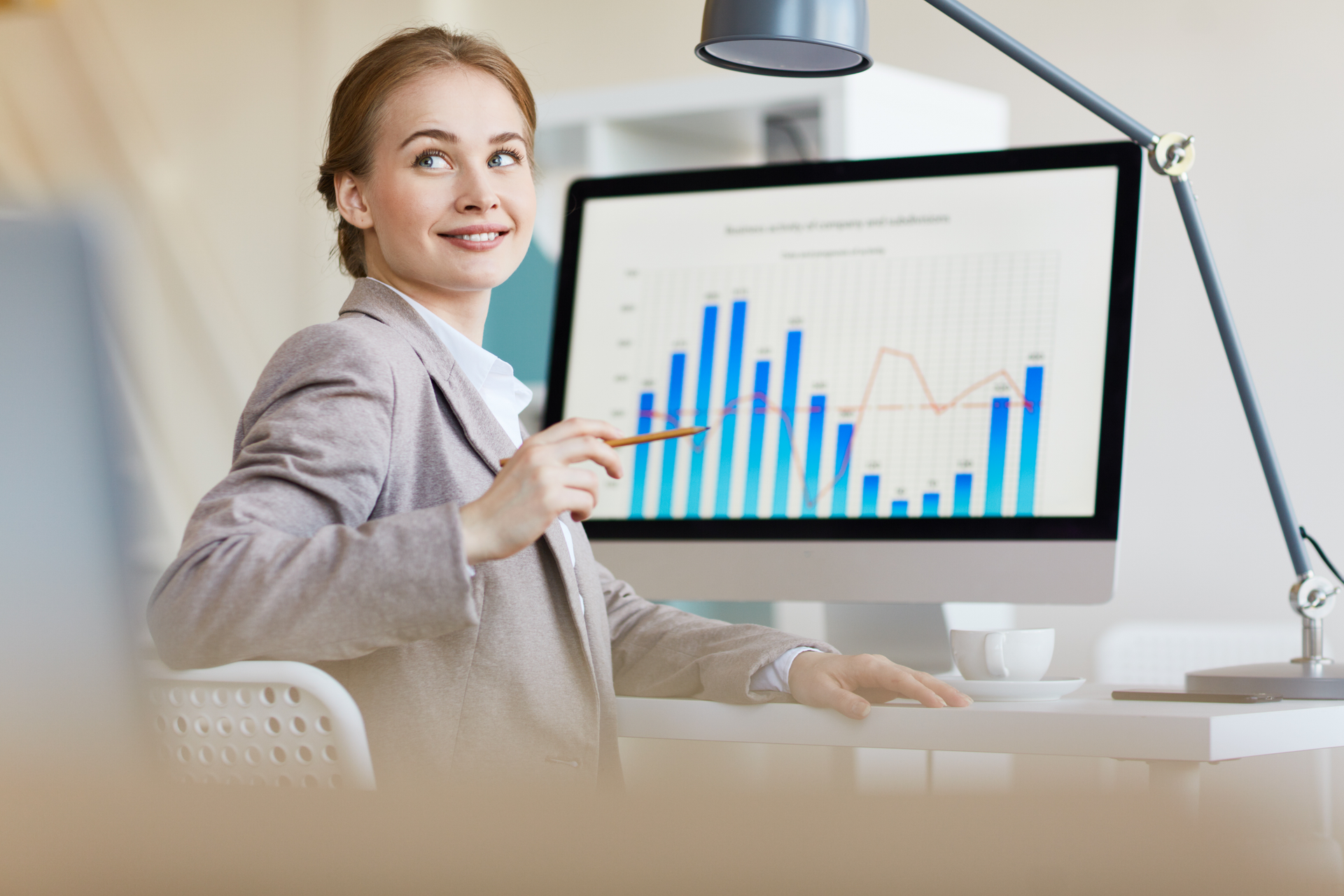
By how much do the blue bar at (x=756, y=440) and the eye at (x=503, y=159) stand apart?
369 mm

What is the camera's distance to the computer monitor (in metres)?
1.10

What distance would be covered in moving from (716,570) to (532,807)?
102 centimetres

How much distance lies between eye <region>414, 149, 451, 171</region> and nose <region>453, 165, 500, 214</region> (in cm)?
2

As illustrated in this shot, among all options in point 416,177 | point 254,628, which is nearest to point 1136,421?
point 416,177

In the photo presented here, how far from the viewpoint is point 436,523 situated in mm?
642

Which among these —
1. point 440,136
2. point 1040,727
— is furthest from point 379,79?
point 1040,727

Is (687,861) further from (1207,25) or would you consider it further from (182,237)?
(182,237)

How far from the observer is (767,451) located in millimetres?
1198

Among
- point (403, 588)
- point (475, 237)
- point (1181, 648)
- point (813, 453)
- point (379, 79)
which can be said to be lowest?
point (1181, 648)

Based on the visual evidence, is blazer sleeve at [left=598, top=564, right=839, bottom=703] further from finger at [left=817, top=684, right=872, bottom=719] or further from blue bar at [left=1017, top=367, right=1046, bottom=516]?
blue bar at [left=1017, top=367, right=1046, bottom=516]

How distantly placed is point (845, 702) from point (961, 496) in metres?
0.38

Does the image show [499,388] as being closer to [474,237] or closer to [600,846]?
[474,237]

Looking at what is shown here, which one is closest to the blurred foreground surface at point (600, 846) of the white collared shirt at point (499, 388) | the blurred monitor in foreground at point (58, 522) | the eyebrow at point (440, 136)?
the blurred monitor in foreground at point (58, 522)

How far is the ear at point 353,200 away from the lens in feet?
3.06
